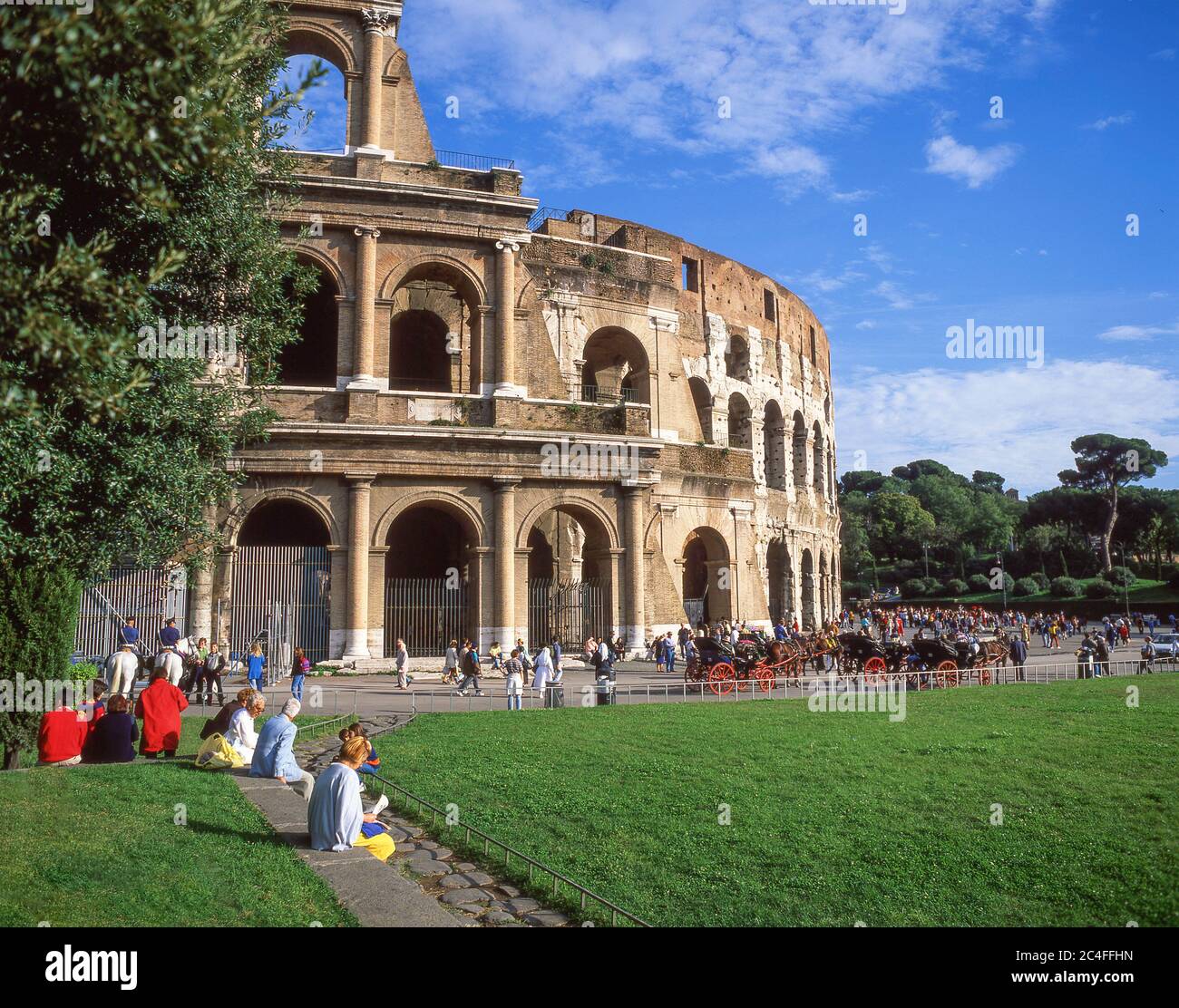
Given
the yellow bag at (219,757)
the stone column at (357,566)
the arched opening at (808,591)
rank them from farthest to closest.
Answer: the arched opening at (808,591) < the stone column at (357,566) < the yellow bag at (219,757)

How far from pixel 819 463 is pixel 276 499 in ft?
86.0

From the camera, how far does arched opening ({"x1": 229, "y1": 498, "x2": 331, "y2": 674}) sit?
18781 mm

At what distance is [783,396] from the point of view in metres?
35.1

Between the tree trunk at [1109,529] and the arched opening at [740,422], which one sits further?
the tree trunk at [1109,529]

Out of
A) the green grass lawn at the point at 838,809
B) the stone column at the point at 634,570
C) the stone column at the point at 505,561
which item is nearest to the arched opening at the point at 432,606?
the stone column at the point at 505,561

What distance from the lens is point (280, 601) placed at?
1920 centimetres

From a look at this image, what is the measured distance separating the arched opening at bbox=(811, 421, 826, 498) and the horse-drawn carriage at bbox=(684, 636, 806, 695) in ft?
65.3

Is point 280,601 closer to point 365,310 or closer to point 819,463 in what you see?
point 365,310

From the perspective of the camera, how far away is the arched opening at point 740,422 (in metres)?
33.1

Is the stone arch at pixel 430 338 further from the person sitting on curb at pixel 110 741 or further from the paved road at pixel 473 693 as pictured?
the person sitting on curb at pixel 110 741

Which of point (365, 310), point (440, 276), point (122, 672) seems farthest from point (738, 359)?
point (122, 672)

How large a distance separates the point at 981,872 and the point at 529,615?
54.4 ft

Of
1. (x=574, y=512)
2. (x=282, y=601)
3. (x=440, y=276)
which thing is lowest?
(x=282, y=601)

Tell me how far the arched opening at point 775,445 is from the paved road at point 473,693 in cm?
1455
